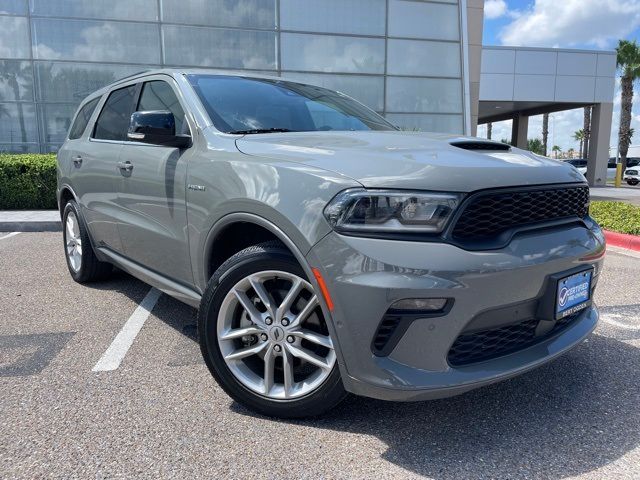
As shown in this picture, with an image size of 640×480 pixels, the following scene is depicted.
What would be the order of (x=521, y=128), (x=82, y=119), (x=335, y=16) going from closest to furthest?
(x=82, y=119), (x=335, y=16), (x=521, y=128)

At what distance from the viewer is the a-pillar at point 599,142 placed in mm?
22203

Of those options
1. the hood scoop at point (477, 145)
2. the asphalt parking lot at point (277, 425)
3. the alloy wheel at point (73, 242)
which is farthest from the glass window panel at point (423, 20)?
the hood scoop at point (477, 145)

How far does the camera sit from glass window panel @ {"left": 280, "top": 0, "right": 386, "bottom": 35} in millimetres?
13406

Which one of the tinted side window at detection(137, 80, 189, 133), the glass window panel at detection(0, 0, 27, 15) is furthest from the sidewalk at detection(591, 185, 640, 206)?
the glass window panel at detection(0, 0, 27, 15)

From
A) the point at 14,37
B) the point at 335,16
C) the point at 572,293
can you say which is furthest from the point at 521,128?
the point at 572,293

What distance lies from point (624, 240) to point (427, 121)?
329 inches

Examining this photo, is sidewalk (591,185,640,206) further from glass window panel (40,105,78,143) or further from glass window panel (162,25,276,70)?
glass window panel (40,105,78,143)

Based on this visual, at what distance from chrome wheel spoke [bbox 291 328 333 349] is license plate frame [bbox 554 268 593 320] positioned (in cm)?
99

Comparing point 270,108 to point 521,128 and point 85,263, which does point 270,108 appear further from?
point 521,128

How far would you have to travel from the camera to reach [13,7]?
39.9ft

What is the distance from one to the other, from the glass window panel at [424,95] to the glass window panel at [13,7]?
9290 millimetres

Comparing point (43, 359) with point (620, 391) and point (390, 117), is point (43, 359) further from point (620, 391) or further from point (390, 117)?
point (390, 117)

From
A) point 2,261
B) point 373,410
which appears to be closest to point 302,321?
point 373,410

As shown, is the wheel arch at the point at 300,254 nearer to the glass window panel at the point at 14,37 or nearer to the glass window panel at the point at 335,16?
the glass window panel at the point at 335,16
